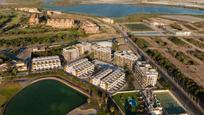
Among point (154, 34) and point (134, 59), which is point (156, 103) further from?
point (154, 34)

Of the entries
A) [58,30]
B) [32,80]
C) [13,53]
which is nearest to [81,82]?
[32,80]

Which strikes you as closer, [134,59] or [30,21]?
[134,59]

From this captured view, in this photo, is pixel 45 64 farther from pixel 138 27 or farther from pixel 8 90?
pixel 138 27

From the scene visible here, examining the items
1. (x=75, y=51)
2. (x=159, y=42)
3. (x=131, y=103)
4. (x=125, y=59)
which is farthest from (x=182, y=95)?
(x=159, y=42)

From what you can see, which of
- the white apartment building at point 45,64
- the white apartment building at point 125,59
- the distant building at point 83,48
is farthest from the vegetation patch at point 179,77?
the white apartment building at point 45,64

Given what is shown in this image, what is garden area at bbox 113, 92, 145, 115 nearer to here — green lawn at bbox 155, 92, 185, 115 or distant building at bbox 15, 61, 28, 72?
green lawn at bbox 155, 92, 185, 115

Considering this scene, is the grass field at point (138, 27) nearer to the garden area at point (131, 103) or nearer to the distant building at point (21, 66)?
the distant building at point (21, 66)

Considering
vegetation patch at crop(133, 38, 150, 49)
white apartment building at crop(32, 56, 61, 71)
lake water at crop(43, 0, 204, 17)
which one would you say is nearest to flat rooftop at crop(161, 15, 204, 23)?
lake water at crop(43, 0, 204, 17)

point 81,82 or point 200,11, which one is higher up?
point 200,11
